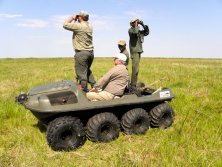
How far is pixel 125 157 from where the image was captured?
5.56 metres

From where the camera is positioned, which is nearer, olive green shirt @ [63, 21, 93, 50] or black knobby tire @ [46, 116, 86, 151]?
black knobby tire @ [46, 116, 86, 151]

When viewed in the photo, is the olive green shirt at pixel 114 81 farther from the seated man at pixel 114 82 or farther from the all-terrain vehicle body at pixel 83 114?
the all-terrain vehicle body at pixel 83 114

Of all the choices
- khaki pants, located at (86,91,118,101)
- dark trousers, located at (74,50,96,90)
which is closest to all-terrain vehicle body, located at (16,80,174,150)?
khaki pants, located at (86,91,118,101)

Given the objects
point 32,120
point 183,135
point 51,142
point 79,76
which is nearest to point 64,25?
point 79,76

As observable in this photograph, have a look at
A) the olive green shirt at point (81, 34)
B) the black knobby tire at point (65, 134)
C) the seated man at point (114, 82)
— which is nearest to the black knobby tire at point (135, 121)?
the seated man at point (114, 82)

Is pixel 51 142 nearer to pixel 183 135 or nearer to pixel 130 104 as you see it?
pixel 130 104

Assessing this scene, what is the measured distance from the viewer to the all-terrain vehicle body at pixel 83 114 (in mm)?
6180

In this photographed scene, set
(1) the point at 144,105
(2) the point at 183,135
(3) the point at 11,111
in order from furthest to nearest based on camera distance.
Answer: (3) the point at 11,111 → (1) the point at 144,105 → (2) the point at 183,135

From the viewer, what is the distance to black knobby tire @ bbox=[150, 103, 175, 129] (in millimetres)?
7559

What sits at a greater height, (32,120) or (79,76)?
(79,76)

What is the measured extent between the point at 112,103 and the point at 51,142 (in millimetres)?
1479

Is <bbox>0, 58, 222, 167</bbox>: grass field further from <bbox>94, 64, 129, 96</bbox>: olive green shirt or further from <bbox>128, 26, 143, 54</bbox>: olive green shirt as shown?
<bbox>128, 26, 143, 54</bbox>: olive green shirt

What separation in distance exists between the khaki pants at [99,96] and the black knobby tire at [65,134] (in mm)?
641

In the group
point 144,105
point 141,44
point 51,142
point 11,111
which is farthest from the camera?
point 141,44
